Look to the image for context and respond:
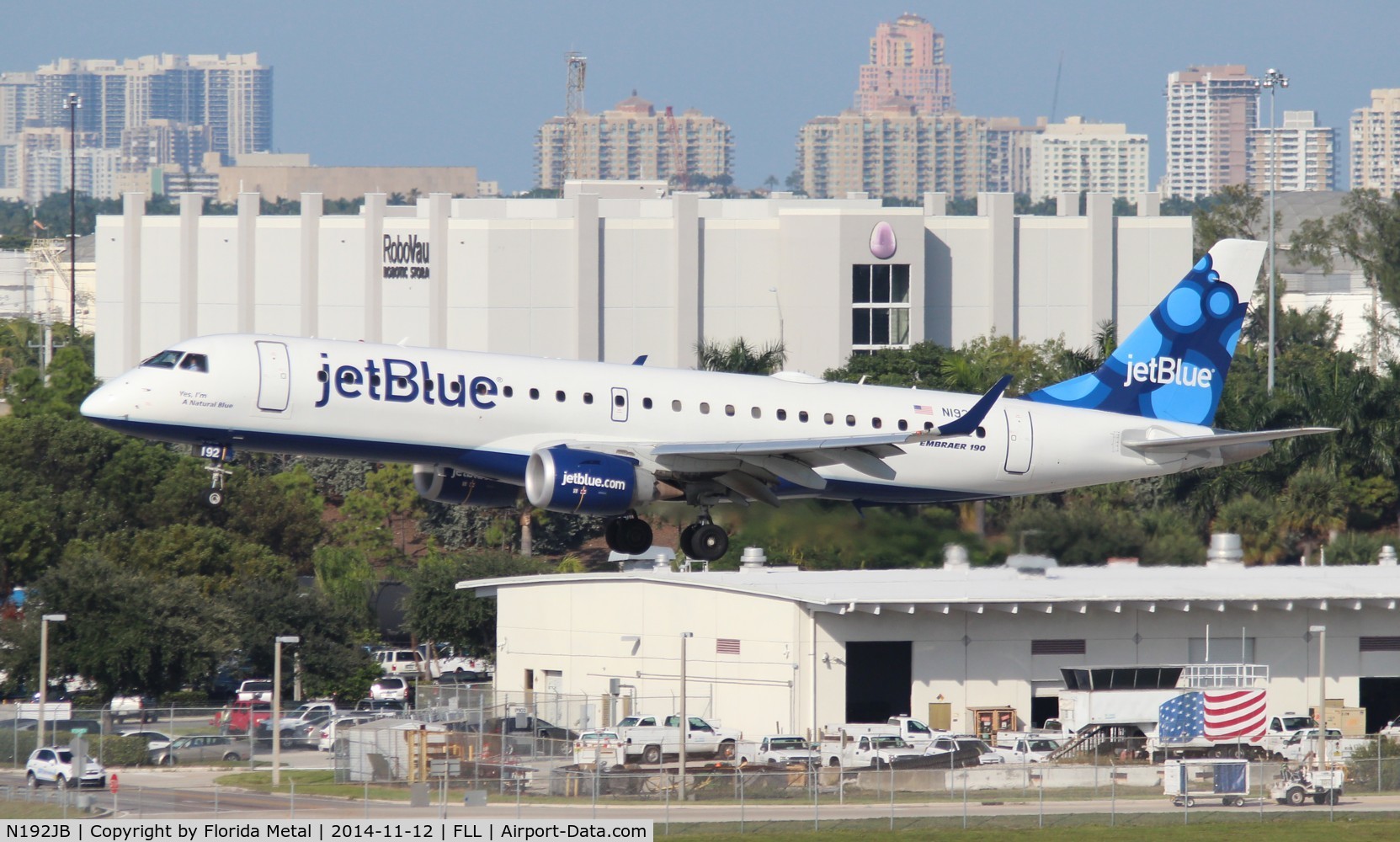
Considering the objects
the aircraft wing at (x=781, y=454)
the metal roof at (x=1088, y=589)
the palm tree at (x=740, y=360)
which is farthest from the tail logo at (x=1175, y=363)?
the palm tree at (x=740, y=360)

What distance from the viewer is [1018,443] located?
47.4 meters

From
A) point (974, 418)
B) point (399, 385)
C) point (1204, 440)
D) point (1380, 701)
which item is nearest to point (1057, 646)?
point (1380, 701)

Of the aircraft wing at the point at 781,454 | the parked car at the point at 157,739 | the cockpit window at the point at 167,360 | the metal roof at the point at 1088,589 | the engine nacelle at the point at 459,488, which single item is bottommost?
the parked car at the point at 157,739

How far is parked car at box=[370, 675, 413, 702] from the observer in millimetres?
77562

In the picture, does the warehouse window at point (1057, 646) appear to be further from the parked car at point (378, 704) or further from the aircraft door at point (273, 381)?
the aircraft door at point (273, 381)

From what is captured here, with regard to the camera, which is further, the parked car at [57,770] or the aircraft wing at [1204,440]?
the parked car at [57,770]

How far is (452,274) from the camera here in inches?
5133

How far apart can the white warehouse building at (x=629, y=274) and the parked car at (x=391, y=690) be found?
47.7 meters

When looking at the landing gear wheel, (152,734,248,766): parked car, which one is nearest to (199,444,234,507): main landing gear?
the landing gear wheel

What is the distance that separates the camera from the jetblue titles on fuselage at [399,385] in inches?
1649

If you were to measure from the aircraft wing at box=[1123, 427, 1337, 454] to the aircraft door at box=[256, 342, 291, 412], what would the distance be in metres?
20.0

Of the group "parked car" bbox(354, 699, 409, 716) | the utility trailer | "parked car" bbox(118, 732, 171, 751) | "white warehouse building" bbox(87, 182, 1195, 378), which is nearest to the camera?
the utility trailer

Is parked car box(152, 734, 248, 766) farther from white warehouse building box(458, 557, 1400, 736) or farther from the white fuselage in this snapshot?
the white fuselage

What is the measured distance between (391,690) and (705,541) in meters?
38.0
